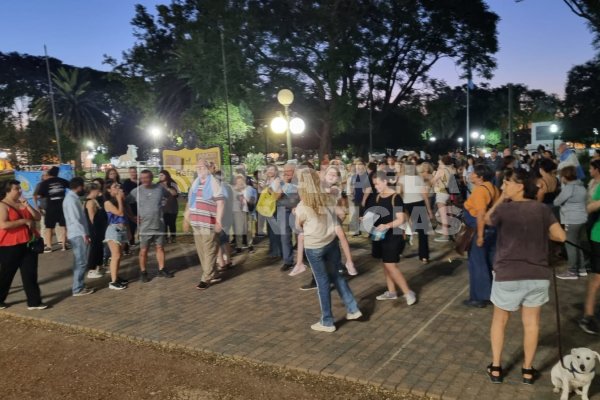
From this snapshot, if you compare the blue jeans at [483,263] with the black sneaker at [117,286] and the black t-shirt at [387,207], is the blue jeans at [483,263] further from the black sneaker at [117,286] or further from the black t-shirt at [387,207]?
the black sneaker at [117,286]

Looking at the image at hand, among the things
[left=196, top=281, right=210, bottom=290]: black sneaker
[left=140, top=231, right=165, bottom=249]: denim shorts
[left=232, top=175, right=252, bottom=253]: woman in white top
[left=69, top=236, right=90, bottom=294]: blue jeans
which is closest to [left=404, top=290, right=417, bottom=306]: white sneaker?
[left=196, top=281, right=210, bottom=290]: black sneaker

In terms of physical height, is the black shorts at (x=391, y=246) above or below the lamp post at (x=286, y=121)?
below

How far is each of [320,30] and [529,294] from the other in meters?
23.2

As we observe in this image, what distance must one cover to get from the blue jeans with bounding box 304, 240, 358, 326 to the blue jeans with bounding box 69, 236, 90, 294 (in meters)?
3.88

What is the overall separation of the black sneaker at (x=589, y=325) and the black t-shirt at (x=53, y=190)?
9491mm

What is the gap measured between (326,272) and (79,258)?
4.15 meters

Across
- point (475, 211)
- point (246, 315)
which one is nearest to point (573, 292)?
point (475, 211)

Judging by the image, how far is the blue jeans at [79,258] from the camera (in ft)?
23.3

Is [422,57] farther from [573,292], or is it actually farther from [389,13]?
[573,292]

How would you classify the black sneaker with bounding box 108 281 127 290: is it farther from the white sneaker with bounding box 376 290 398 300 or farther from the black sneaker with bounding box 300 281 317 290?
the white sneaker with bounding box 376 290 398 300

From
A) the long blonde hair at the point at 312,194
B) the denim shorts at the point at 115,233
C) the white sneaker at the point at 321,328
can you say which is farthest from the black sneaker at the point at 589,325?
the denim shorts at the point at 115,233

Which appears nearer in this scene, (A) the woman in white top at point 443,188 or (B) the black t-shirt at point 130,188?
(A) the woman in white top at point 443,188

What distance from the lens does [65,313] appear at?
6531 millimetres

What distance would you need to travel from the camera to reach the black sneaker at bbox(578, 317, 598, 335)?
4766 mm
